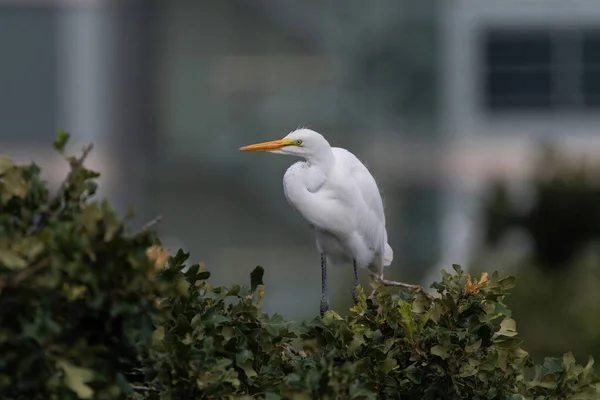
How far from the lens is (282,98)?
33.7 metres

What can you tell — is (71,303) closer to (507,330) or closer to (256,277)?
(256,277)

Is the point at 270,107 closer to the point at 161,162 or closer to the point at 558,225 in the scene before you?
the point at 161,162

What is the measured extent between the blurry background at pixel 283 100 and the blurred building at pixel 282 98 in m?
0.04

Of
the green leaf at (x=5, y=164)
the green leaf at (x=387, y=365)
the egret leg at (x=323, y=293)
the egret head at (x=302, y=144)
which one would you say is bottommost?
the green leaf at (x=387, y=365)

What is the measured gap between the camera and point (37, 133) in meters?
37.1

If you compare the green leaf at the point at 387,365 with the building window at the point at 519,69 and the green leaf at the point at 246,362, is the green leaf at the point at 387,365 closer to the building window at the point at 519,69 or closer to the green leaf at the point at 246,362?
the green leaf at the point at 246,362

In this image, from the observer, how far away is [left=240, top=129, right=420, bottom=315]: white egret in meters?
5.14

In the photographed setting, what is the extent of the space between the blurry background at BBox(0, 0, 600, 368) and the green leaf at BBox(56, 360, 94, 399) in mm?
27169

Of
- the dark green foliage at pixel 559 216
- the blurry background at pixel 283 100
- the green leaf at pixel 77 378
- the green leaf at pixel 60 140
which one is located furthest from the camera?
the blurry background at pixel 283 100

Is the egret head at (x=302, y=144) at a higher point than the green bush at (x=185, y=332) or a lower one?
higher

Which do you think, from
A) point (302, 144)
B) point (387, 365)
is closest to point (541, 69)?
point (302, 144)

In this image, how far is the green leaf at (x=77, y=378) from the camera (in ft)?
12.2

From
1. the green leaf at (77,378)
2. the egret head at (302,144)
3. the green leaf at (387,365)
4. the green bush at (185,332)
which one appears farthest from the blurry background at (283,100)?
the green leaf at (77,378)

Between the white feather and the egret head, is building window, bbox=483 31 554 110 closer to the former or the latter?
the white feather
